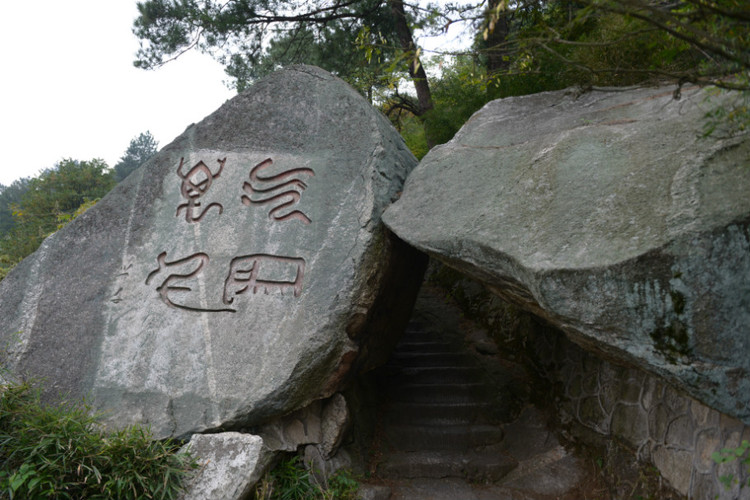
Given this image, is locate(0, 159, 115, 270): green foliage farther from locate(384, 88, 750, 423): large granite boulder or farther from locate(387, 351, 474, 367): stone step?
locate(384, 88, 750, 423): large granite boulder

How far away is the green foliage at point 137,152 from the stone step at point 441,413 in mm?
29280

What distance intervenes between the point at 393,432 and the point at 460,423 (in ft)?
2.04

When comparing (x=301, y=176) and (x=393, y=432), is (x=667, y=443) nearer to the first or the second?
(x=393, y=432)

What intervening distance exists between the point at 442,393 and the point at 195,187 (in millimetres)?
3002

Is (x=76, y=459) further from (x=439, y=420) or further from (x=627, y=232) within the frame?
(x=627, y=232)

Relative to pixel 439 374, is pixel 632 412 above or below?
above

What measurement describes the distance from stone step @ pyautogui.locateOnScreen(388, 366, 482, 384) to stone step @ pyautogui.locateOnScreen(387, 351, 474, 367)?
0.33 ft

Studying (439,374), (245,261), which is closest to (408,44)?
(439,374)

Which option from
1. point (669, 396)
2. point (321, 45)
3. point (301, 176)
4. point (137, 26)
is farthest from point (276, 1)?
point (669, 396)

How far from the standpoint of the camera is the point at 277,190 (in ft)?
12.9

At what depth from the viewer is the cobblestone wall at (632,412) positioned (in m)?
2.71

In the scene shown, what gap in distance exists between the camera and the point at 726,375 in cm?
219

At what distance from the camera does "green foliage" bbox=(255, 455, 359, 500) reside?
333 centimetres

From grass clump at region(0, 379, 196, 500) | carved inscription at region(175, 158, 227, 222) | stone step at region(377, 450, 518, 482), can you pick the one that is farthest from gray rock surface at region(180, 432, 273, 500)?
carved inscription at region(175, 158, 227, 222)
